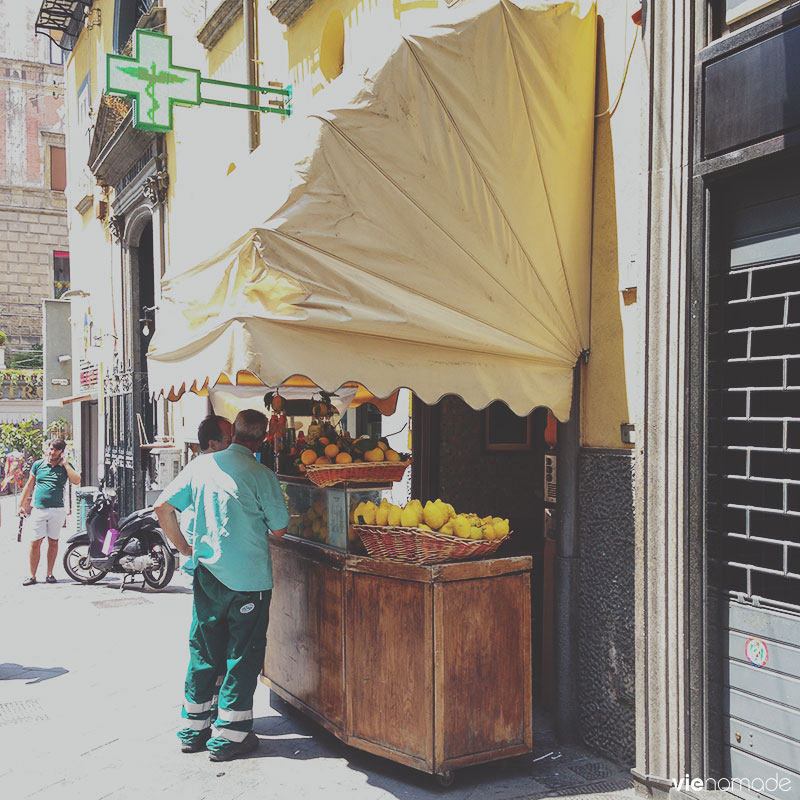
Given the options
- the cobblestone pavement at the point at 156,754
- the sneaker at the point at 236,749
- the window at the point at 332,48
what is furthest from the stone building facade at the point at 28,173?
the sneaker at the point at 236,749

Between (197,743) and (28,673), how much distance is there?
2348 millimetres

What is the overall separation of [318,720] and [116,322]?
1197cm

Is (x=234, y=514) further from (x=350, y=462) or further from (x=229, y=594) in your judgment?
(x=350, y=462)

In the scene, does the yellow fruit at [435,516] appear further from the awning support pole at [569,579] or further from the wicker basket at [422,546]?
the awning support pole at [569,579]

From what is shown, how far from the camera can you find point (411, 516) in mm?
4707

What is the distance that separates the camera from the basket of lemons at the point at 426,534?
14.9 feet

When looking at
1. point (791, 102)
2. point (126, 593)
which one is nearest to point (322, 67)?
point (791, 102)

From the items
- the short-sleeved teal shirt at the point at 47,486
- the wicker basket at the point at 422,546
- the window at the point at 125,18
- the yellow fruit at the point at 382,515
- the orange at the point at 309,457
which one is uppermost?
the window at the point at 125,18

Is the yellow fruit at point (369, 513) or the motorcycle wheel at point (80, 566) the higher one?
the yellow fruit at point (369, 513)

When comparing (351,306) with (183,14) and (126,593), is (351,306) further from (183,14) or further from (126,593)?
(183,14)

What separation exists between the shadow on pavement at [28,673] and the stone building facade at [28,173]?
31795 millimetres

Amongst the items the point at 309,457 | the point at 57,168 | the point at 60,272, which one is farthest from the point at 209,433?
the point at 57,168

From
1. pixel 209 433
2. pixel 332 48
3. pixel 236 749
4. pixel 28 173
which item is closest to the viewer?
pixel 236 749

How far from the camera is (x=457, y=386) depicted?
452 cm
